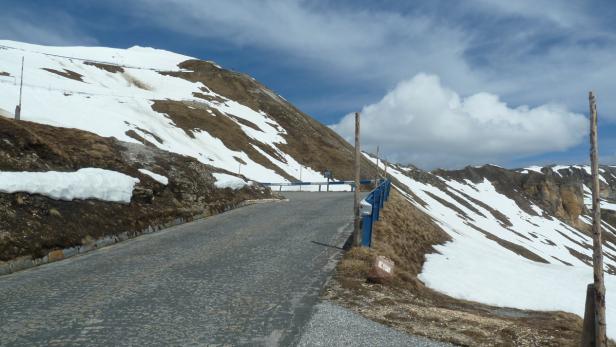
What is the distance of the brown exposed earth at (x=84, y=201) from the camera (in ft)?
39.4

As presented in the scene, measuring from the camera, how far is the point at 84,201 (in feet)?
48.0

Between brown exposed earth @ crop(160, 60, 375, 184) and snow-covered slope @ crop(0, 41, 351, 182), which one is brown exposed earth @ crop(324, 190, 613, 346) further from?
brown exposed earth @ crop(160, 60, 375, 184)

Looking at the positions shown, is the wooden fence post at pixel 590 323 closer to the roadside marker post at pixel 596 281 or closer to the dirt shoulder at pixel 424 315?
the roadside marker post at pixel 596 281

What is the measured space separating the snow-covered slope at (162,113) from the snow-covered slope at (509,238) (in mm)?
19518

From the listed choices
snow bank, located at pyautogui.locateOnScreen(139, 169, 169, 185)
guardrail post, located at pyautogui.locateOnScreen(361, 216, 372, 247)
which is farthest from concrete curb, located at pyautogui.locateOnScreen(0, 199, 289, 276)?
guardrail post, located at pyautogui.locateOnScreen(361, 216, 372, 247)

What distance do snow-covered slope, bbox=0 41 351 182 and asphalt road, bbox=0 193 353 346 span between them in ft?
103

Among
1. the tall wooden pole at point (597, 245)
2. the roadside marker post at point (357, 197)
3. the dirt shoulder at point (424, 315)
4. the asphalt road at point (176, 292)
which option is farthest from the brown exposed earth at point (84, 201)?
the tall wooden pole at point (597, 245)

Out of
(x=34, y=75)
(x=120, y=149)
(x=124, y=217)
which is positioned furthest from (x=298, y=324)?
(x=34, y=75)

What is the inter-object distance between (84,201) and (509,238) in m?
68.4

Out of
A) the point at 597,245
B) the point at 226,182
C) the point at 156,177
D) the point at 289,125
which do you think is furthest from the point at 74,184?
the point at 289,125

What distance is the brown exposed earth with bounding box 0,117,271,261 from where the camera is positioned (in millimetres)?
12000

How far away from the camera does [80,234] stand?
13.2m

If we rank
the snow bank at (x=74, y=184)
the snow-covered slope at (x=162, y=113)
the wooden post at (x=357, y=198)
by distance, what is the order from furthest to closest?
the snow-covered slope at (x=162, y=113) < the wooden post at (x=357, y=198) < the snow bank at (x=74, y=184)

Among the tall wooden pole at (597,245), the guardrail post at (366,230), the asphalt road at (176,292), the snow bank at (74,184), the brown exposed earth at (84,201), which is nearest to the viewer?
the tall wooden pole at (597,245)
